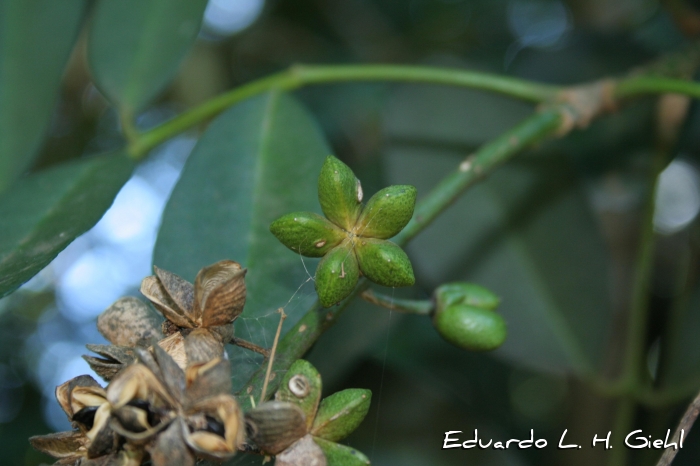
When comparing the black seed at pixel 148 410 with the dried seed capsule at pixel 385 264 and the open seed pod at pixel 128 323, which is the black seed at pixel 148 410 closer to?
the open seed pod at pixel 128 323

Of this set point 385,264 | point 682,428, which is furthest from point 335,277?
point 682,428

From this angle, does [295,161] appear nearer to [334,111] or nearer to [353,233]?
[353,233]

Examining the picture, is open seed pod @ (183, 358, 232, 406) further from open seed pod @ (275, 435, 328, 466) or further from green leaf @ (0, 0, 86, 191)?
green leaf @ (0, 0, 86, 191)

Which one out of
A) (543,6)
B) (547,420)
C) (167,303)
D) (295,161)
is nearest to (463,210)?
(295,161)

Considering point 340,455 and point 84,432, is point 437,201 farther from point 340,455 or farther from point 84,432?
point 84,432

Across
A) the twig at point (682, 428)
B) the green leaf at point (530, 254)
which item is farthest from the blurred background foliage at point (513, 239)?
the twig at point (682, 428)
